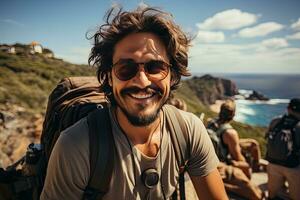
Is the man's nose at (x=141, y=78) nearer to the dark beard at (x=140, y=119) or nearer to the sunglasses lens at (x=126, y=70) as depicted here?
the sunglasses lens at (x=126, y=70)

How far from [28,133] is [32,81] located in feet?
51.2

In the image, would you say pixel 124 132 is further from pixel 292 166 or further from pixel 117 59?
pixel 292 166

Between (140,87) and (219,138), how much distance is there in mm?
2915

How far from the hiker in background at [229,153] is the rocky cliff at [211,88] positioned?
9064cm

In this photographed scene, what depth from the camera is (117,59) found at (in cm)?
216

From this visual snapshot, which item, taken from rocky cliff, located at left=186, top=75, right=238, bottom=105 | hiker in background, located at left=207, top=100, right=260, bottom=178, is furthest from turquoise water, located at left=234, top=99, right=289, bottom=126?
hiker in background, located at left=207, top=100, right=260, bottom=178

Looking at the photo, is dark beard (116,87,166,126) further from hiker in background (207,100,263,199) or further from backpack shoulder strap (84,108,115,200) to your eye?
hiker in background (207,100,263,199)

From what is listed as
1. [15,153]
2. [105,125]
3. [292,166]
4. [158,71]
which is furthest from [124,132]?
[15,153]

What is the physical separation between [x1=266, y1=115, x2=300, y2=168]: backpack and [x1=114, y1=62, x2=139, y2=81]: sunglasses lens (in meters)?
2.99

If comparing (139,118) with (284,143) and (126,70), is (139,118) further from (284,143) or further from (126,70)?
(284,143)

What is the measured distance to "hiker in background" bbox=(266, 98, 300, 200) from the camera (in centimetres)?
397

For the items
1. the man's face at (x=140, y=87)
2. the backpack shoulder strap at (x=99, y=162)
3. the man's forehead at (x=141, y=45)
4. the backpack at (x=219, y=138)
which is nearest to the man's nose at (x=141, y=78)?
the man's face at (x=140, y=87)

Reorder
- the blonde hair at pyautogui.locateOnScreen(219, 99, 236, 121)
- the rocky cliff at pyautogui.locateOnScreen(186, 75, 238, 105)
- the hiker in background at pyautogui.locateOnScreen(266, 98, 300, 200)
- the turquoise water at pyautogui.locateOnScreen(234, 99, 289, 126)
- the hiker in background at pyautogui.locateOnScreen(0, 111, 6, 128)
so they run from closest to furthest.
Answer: the hiker in background at pyautogui.locateOnScreen(266, 98, 300, 200) → the blonde hair at pyautogui.locateOnScreen(219, 99, 236, 121) → the hiker in background at pyautogui.locateOnScreen(0, 111, 6, 128) → the turquoise water at pyautogui.locateOnScreen(234, 99, 289, 126) → the rocky cliff at pyautogui.locateOnScreen(186, 75, 238, 105)

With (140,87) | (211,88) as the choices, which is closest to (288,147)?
(140,87)
